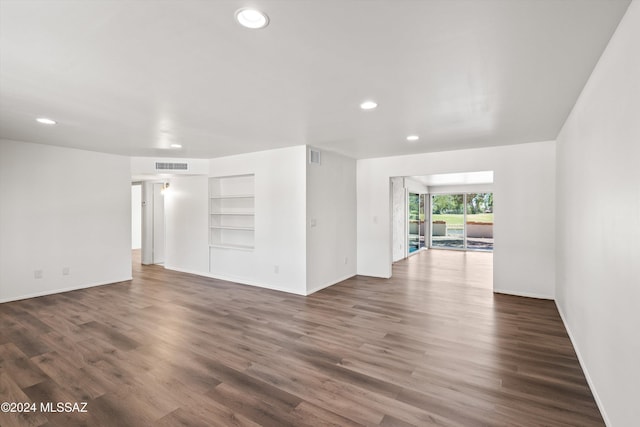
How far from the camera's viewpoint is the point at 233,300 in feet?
15.4

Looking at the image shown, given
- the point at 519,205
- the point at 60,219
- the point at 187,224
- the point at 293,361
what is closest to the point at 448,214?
the point at 519,205

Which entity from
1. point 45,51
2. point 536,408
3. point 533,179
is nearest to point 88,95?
point 45,51

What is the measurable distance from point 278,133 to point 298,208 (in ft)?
4.37

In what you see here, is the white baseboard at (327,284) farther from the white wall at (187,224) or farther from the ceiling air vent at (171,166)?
the ceiling air vent at (171,166)

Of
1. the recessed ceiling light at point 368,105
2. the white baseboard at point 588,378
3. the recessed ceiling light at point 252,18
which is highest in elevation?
the recessed ceiling light at point 368,105

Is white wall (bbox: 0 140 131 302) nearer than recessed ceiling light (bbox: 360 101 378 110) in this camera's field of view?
No

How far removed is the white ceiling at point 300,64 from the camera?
1615mm

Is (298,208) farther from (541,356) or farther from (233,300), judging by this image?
(541,356)

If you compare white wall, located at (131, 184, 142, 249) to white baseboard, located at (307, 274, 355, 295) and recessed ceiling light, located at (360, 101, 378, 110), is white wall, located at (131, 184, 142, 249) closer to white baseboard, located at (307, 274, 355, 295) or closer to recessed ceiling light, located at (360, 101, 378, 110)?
white baseboard, located at (307, 274, 355, 295)

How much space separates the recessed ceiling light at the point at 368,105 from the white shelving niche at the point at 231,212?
3.50 metres

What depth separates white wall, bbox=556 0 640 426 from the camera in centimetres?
153

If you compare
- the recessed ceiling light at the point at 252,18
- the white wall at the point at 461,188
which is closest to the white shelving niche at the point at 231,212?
the recessed ceiling light at the point at 252,18

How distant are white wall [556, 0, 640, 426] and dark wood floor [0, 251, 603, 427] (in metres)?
0.42

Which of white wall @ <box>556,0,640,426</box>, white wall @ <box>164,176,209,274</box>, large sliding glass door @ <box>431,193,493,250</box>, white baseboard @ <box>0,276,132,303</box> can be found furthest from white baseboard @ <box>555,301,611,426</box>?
large sliding glass door @ <box>431,193,493,250</box>
